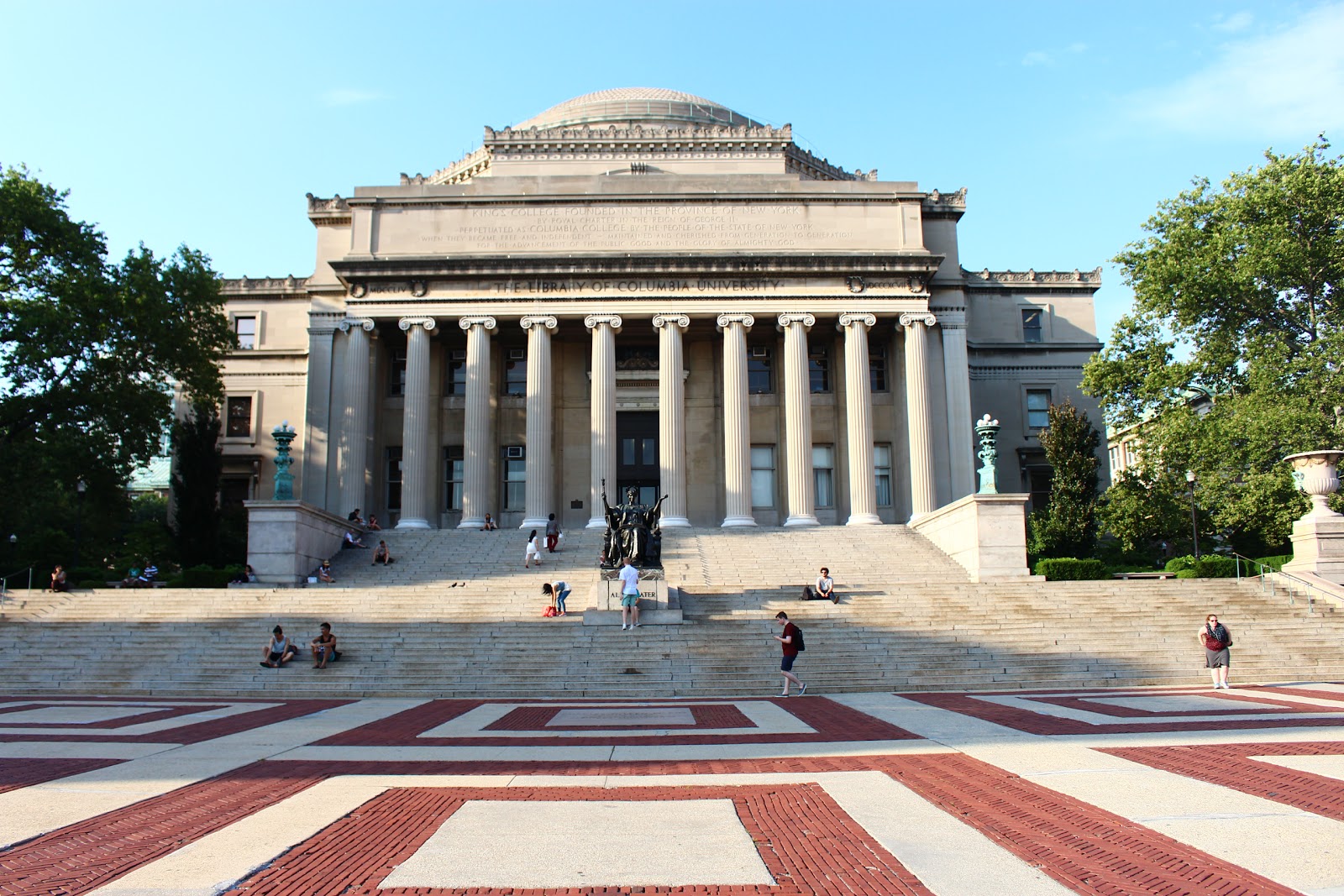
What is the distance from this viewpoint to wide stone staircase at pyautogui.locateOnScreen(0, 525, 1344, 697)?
2047 centimetres

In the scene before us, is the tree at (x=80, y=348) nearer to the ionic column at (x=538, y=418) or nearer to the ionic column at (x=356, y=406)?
the ionic column at (x=356, y=406)

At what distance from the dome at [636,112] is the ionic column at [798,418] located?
15.6 meters

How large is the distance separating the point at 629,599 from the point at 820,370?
24360mm

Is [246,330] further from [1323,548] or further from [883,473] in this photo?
[1323,548]

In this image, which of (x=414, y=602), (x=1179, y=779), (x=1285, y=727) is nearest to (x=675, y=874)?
(x=1179, y=779)

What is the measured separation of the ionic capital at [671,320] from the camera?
134 feet

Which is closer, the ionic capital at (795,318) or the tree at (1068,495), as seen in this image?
the tree at (1068,495)

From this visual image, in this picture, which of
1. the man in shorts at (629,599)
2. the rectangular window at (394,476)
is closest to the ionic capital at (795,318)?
the rectangular window at (394,476)

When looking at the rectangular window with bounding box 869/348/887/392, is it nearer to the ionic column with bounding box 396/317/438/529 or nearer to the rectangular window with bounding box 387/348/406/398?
the ionic column with bounding box 396/317/438/529

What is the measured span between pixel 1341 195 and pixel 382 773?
36497 millimetres

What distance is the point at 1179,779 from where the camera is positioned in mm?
8945

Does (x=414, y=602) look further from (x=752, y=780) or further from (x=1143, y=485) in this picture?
(x=1143, y=485)

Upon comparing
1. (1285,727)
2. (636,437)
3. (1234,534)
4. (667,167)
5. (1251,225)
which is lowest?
(1285,727)

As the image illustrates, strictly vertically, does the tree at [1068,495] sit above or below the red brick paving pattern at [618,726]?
above
